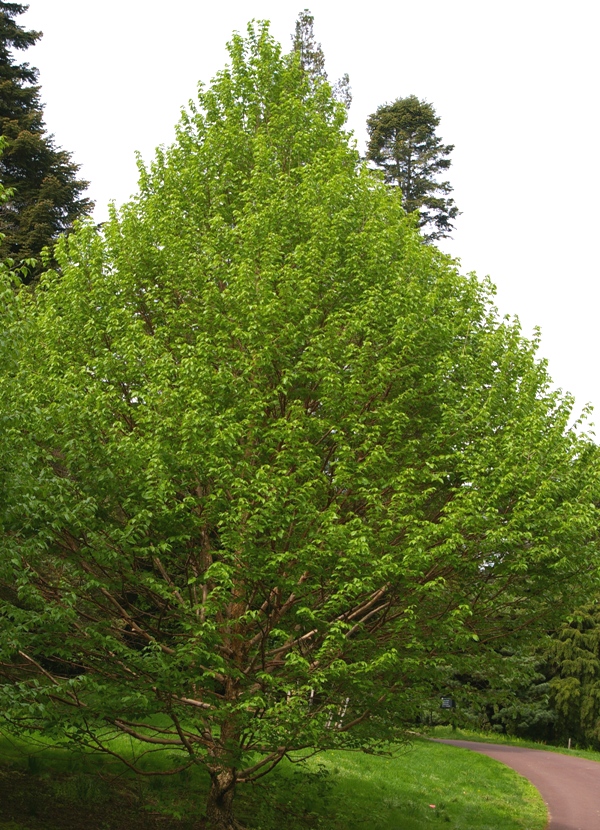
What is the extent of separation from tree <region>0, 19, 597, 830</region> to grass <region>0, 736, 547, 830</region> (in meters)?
1.14

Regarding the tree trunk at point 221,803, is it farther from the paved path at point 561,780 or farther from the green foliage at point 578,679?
the green foliage at point 578,679

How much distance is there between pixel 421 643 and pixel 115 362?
6.50 metres

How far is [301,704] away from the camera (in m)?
11.0

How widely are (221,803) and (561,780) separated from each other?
17660 mm

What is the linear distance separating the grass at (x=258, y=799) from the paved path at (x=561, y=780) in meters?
0.69

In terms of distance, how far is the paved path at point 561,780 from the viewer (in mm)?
19106

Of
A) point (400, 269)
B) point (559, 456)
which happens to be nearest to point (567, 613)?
point (559, 456)

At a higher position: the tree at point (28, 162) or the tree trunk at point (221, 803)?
the tree at point (28, 162)

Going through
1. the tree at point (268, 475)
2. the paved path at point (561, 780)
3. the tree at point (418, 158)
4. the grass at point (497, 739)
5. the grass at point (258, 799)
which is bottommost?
the grass at point (497, 739)

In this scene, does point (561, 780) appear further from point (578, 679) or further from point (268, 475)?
point (268, 475)

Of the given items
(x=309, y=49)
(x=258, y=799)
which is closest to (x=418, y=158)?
(x=309, y=49)

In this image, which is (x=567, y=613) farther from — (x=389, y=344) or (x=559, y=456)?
(x=389, y=344)

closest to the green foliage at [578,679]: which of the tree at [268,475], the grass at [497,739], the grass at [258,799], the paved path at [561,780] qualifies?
the grass at [497,739]

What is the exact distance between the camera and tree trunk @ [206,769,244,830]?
12555mm
